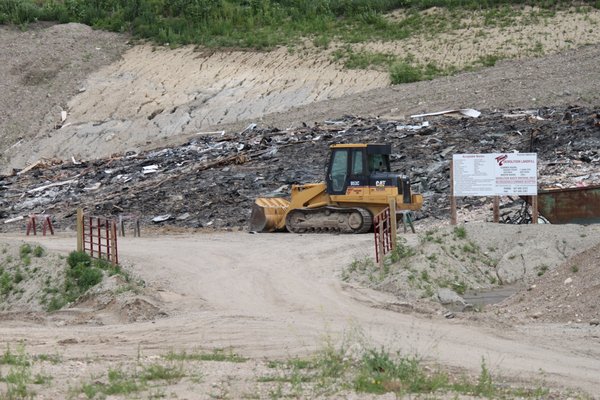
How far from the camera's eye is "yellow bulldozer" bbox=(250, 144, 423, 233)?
93.2 feet

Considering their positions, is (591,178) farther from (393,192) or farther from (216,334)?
(216,334)

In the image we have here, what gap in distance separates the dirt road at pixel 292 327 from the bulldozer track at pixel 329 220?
12.9 feet

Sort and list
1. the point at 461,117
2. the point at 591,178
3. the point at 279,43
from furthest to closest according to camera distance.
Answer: the point at 279,43, the point at 461,117, the point at 591,178

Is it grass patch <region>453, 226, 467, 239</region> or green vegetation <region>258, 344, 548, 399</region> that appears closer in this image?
green vegetation <region>258, 344, 548, 399</region>

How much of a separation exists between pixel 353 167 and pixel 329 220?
1.38 m

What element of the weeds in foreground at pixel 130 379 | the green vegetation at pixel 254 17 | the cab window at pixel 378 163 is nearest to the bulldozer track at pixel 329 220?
the cab window at pixel 378 163

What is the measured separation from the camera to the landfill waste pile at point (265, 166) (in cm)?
3338

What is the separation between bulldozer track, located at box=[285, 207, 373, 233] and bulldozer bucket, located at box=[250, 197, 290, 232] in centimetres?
51

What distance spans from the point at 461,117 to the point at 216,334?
26.6 meters

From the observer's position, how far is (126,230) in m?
32.6

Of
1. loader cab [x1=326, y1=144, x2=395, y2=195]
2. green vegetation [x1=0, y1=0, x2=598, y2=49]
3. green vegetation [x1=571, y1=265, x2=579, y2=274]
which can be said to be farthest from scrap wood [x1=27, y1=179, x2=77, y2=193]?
green vegetation [x1=571, y1=265, x2=579, y2=274]

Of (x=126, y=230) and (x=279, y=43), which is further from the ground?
(x=279, y=43)

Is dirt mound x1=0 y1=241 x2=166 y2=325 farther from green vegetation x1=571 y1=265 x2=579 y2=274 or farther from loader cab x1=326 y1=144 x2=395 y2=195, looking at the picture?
loader cab x1=326 y1=144 x2=395 y2=195

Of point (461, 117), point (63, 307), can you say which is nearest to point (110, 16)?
point (461, 117)
